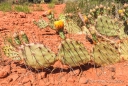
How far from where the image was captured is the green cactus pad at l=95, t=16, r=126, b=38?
393cm

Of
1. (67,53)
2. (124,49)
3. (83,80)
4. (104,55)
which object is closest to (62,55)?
(67,53)

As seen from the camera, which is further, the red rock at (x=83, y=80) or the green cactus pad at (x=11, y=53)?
the green cactus pad at (x=11, y=53)

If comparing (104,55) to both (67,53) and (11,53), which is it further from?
(11,53)

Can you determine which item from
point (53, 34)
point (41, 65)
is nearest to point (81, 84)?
point (41, 65)

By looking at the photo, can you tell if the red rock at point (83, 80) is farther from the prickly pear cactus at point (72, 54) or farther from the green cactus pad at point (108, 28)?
the green cactus pad at point (108, 28)

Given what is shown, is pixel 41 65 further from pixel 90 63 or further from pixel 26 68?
pixel 90 63

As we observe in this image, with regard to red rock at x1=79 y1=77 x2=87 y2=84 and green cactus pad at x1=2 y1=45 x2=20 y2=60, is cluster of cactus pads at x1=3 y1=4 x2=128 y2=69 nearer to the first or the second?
green cactus pad at x1=2 y1=45 x2=20 y2=60

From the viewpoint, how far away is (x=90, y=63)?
3162 millimetres

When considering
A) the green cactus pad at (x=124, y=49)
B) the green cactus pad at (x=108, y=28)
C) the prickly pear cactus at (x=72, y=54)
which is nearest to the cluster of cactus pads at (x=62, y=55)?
the prickly pear cactus at (x=72, y=54)

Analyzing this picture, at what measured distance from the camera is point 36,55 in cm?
279

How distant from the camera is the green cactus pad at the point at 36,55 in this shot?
278cm

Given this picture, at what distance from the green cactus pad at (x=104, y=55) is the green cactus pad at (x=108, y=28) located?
2.44ft

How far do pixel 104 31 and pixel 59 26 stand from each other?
1.20 m

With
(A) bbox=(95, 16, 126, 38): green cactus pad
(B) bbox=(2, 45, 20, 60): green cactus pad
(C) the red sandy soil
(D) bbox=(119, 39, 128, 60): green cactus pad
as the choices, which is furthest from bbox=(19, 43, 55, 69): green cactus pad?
(A) bbox=(95, 16, 126, 38): green cactus pad
